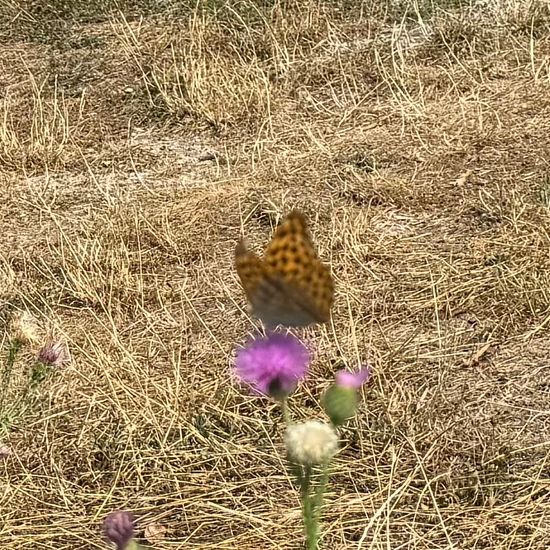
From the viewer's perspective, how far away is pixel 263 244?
2895 mm

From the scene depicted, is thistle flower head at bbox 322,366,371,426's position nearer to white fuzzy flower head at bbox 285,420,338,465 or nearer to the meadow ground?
white fuzzy flower head at bbox 285,420,338,465

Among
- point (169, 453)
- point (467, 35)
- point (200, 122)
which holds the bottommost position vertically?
point (169, 453)

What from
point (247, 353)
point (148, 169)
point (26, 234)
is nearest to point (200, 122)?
point (148, 169)

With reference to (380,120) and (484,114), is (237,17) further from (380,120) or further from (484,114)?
(484,114)

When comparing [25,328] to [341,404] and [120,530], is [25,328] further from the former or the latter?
[341,404]

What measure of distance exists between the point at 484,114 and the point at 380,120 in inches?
14.1

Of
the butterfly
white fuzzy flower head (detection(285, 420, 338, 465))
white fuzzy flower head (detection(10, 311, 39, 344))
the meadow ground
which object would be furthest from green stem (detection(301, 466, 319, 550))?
white fuzzy flower head (detection(10, 311, 39, 344))

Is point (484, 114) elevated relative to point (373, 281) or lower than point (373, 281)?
elevated

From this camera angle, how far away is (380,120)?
11.5ft

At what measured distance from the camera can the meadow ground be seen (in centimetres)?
194

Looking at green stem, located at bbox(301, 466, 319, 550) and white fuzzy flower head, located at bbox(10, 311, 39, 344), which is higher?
green stem, located at bbox(301, 466, 319, 550)

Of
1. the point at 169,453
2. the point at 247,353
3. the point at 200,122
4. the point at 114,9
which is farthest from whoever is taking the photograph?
the point at 114,9

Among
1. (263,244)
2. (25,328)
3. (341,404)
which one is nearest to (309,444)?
(341,404)

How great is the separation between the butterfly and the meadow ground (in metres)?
0.80
